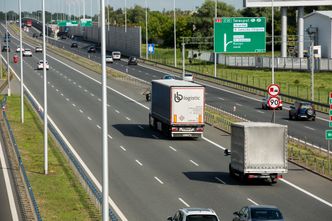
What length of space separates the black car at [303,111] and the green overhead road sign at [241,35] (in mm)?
23739

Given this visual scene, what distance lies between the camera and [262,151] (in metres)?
43.2

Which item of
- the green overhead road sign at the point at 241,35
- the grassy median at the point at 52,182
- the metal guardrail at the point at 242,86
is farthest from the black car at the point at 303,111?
the green overhead road sign at the point at 241,35

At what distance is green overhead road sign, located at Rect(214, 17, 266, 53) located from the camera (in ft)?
327

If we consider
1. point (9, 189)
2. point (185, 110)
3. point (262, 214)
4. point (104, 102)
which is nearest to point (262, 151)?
point (9, 189)

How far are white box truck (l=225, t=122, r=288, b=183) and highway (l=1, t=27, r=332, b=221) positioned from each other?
2.63ft

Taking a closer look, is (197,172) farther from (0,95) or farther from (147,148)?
(0,95)

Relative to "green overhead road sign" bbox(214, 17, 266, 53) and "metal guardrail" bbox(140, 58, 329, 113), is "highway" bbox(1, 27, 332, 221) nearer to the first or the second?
"metal guardrail" bbox(140, 58, 329, 113)

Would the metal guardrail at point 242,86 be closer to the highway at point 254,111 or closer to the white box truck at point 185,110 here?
the highway at point 254,111

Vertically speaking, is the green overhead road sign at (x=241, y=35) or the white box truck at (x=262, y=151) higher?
the green overhead road sign at (x=241, y=35)

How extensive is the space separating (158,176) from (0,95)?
5191 cm

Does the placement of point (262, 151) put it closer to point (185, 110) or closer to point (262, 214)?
point (262, 214)

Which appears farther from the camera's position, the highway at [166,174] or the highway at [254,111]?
the highway at [254,111]

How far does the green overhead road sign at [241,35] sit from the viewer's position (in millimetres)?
99812

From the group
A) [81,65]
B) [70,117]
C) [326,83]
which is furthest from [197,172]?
[81,65]
